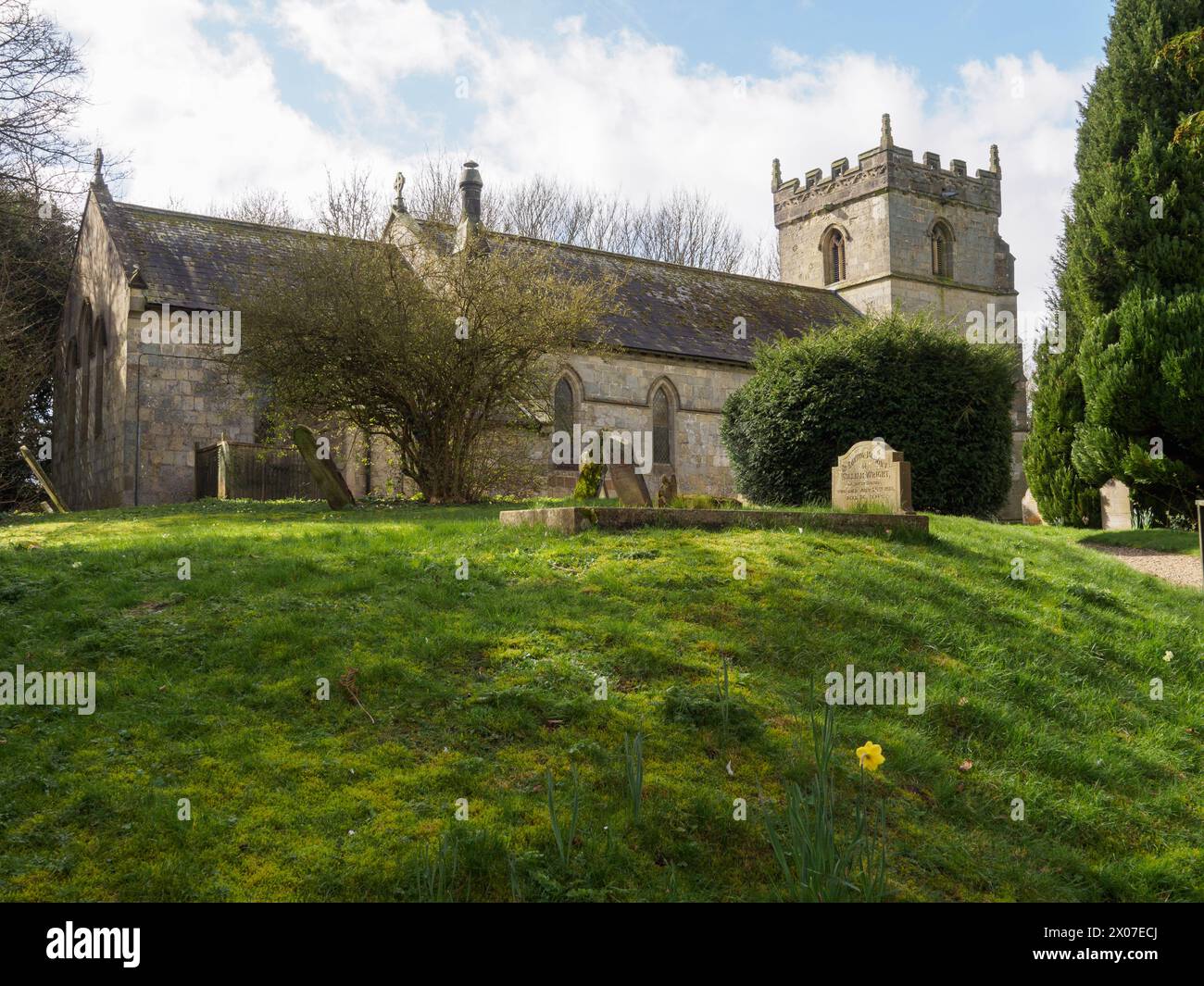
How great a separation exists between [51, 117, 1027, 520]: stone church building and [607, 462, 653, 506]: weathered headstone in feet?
15.2

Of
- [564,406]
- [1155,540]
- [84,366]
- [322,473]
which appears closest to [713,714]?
[322,473]

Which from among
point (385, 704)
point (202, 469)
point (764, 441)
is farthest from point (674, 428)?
point (385, 704)

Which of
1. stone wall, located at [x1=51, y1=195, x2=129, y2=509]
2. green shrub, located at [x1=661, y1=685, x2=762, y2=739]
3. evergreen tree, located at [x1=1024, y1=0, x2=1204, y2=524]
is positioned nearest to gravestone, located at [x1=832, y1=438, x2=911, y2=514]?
green shrub, located at [x1=661, y1=685, x2=762, y2=739]

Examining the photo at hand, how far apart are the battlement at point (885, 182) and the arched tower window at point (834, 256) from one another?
1005 mm

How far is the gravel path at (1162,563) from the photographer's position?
13.0 m

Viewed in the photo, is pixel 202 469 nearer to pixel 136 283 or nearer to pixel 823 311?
pixel 136 283

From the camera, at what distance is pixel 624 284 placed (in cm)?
2805

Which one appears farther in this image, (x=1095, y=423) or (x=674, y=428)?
(x=674, y=428)

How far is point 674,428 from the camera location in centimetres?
2628

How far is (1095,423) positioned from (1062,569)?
8991 mm

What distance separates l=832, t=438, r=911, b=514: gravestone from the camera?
11.8 meters

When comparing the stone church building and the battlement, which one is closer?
the stone church building

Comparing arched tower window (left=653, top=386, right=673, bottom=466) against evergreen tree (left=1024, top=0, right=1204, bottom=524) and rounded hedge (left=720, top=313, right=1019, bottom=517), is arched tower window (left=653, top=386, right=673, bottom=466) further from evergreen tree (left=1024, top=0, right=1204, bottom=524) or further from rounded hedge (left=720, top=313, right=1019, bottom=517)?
evergreen tree (left=1024, top=0, right=1204, bottom=524)

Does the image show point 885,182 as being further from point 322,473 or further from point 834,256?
point 322,473
